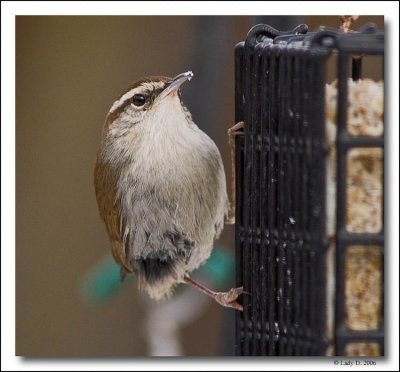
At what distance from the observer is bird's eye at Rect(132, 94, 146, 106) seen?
15.5 feet

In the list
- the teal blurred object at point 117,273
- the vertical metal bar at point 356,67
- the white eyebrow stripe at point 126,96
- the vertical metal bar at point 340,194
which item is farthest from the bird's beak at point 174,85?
A: the teal blurred object at point 117,273

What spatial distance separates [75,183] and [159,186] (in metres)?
2.02

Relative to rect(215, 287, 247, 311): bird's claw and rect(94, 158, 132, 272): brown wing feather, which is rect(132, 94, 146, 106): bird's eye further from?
rect(215, 287, 247, 311): bird's claw

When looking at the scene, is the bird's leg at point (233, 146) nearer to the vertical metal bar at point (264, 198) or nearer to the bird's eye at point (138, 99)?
the vertical metal bar at point (264, 198)

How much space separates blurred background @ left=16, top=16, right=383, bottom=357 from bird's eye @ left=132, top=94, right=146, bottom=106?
1.37 m

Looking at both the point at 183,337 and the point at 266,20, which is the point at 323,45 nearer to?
the point at 266,20

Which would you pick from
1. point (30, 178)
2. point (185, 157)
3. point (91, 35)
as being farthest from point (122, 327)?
point (185, 157)

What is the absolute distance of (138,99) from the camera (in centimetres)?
474

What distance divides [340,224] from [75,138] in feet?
10.3

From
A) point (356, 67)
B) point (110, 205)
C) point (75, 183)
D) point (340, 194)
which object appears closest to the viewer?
point (340, 194)

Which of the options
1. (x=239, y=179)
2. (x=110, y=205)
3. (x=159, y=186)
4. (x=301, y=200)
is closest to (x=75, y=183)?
(x=110, y=205)

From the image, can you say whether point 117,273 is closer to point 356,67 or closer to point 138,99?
point 138,99

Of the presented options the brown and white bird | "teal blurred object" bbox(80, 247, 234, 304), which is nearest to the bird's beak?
the brown and white bird

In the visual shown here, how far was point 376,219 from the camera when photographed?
159 inches
